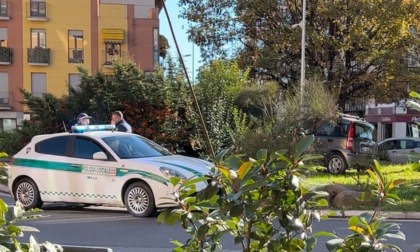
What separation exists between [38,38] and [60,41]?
178 centimetres

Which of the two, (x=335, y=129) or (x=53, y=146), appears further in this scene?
(x=335, y=129)

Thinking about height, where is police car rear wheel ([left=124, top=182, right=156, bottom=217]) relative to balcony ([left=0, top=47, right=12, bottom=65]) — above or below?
below

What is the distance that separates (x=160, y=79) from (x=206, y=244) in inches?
687

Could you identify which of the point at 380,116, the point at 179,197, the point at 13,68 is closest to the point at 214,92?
the point at 179,197

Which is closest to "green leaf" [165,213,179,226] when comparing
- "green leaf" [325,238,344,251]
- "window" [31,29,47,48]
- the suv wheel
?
"green leaf" [325,238,344,251]

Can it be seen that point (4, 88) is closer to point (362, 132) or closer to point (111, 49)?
point (111, 49)

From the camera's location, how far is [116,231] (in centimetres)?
830

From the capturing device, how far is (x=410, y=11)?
29.1m

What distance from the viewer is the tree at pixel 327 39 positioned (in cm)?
2925

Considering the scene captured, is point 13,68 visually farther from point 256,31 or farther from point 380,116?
point 380,116

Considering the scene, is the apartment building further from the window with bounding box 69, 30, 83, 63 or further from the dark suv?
the dark suv

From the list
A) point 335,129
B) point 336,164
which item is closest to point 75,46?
point 335,129

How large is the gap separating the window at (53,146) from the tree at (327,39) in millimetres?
20487

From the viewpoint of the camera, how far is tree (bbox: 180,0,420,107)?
29.2 metres
